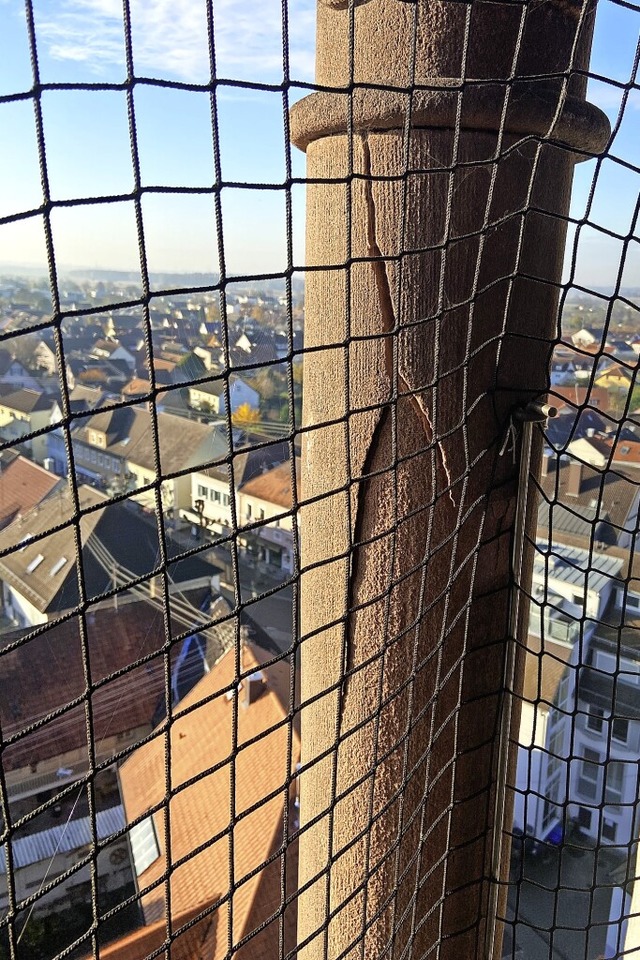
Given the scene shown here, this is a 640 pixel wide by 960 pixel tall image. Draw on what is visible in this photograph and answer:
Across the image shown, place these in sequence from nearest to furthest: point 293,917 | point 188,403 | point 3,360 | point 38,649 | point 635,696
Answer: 1. point 3,360
2. point 293,917
3. point 188,403
4. point 38,649
5. point 635,696

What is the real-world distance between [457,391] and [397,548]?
0.55ft

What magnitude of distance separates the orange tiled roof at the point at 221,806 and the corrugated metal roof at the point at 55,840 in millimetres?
234

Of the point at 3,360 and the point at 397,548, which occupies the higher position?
the point at 397,548

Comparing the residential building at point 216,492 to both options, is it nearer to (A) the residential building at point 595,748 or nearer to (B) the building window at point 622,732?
(A) the residential building at point 595,748

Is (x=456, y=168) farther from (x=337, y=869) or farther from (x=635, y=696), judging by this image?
(x=635, y=696)

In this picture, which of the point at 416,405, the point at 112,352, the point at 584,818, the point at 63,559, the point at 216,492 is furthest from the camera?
the point at 584,818

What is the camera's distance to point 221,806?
3.34 metres

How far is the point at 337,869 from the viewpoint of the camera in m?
0.84

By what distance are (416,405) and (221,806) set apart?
10.00ft

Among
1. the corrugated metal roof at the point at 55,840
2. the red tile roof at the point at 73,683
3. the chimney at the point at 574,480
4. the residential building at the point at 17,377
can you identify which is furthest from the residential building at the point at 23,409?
the chimney at the point at 574,480

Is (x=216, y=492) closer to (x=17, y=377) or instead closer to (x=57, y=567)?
(x=57, y=567)

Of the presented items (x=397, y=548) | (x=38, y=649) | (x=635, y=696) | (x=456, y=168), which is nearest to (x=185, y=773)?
(x=38, y=649)

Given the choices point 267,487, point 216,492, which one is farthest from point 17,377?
point 216,492

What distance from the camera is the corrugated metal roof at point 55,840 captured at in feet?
Result: 11.8
